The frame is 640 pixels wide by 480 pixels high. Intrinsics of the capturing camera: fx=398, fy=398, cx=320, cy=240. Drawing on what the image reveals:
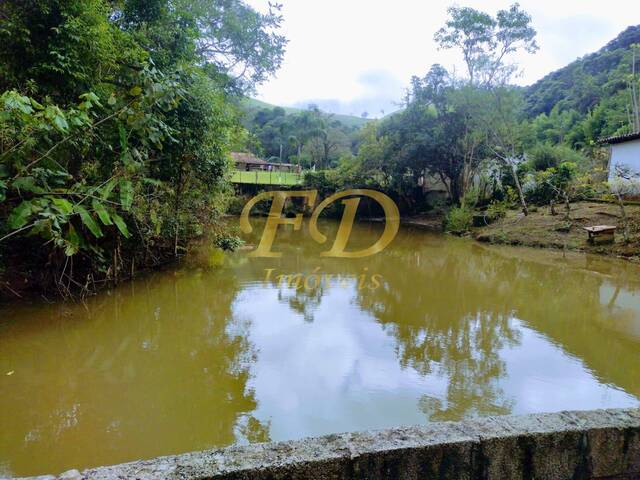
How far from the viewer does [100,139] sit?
4.31 m

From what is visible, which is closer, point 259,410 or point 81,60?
point 259,410

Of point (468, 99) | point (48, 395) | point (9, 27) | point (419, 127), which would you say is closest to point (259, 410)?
point (48, 395)

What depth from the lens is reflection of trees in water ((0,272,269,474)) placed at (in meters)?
2.70

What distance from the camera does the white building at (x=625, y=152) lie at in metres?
13.0

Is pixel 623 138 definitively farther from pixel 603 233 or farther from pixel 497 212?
pixel 603 233

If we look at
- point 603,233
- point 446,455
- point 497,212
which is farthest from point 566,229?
point 446,455

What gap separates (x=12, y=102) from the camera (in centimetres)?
300

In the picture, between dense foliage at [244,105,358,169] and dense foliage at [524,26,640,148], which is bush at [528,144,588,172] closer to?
dense foliage at [524,26,640,148]

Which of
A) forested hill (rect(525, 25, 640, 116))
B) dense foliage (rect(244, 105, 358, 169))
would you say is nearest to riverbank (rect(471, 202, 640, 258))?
dense foliage (rect(244, 105, 358, 169))

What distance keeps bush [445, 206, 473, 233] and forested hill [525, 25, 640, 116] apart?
16.2 metres

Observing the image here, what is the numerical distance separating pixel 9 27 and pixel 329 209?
65.5 feet

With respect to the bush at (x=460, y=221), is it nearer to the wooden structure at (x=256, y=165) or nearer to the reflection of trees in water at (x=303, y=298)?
the reflection of trees in water at (x=303, y=298)

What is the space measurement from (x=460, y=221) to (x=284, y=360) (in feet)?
43.8

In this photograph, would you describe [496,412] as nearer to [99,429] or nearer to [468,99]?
[99,429]
